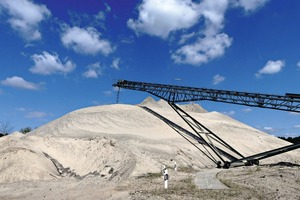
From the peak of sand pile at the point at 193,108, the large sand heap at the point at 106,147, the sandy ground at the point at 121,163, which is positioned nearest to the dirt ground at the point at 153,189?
the sandy ground at the point at 121,163

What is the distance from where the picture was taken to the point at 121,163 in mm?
26125

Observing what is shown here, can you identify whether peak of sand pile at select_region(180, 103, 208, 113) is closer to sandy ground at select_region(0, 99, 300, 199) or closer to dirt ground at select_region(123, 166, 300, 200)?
sandy ground at select_region(0, 99, 300, 199)

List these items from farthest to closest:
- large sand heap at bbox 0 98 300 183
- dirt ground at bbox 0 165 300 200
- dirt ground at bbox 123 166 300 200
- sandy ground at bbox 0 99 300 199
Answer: large sand heap at bbox 0 98 300 183, sandy ground at bbox 0 99 300 199, dirt ground at bbox 0 165 300 200, dirt ground at bbox 123 166 300 200

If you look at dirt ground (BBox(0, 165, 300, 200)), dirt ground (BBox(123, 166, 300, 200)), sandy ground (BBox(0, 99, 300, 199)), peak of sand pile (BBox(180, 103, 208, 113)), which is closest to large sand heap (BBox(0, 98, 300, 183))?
sandy ground (BBox(0, 99, 300, 199))

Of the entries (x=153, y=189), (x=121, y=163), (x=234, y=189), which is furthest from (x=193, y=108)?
(x=234, y=189)

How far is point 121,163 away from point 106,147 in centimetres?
387

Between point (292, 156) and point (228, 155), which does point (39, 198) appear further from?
point (292, 156)

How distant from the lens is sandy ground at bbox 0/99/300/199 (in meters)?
18.0

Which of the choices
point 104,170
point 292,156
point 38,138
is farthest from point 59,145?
point 292,156

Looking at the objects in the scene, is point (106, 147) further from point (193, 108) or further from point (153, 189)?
point (193, 108)

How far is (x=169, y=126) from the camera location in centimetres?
4056

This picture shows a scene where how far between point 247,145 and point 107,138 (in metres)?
20.2

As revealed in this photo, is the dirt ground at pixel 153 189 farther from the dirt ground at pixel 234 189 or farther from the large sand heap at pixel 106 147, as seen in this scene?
the large sand heap at pixel 106 147

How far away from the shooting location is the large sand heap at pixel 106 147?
2556 centimetres
